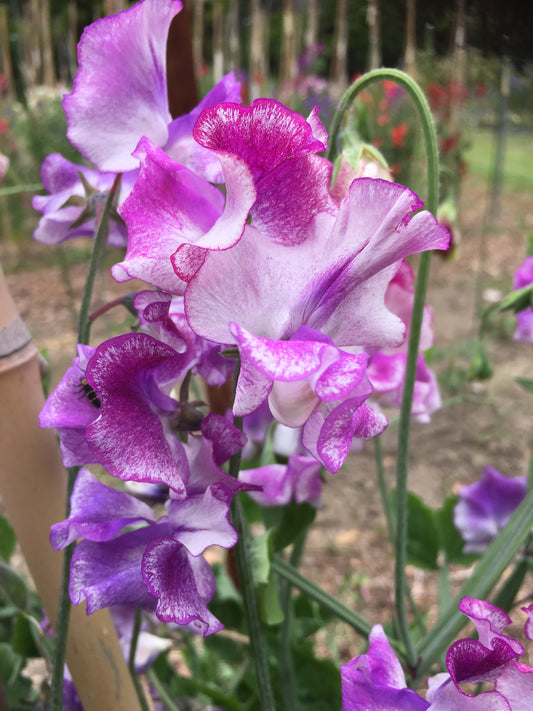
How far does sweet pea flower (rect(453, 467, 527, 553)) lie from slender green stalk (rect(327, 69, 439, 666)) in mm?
315

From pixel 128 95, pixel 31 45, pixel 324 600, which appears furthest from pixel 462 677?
pixel 31 45

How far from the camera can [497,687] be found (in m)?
0.32

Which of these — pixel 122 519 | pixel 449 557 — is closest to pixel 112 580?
pixel 122 519

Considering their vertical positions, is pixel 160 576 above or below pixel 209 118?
below

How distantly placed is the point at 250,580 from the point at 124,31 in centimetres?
30

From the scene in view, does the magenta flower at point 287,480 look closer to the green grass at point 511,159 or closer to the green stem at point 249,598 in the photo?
the green stem at point 249,598

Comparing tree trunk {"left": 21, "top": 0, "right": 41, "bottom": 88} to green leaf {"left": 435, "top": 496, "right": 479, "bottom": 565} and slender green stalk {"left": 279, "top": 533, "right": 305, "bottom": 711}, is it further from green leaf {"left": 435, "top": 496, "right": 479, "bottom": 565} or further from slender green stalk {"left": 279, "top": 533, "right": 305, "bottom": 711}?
slender green stalk {"left": 279, "top": 533, "right": 305, "bottom": 711}

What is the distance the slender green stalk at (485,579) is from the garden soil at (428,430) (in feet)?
1.21

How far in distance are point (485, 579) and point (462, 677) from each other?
0.25 m

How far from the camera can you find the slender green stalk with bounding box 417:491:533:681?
545 millimetres

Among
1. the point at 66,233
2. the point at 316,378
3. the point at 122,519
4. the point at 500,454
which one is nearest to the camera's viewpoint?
the point at 316,378

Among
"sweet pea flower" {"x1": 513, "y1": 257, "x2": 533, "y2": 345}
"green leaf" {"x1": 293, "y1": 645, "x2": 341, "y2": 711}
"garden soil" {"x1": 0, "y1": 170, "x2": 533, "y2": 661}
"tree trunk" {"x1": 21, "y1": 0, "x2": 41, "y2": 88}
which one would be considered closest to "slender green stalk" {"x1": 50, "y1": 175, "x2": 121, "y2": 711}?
"garden soil" {"x1": 0, "y1": 170, "x2": 533, "y2": 661}

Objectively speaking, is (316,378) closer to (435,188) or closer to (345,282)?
(345,282)

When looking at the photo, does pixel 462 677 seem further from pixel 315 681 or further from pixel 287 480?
pixel 315 681
